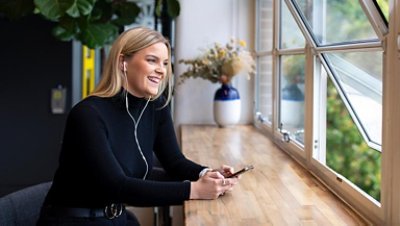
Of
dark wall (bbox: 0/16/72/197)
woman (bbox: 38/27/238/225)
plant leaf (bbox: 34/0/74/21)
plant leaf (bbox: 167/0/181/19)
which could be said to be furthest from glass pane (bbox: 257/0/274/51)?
dark wall (bbox: 0/16/72/197)

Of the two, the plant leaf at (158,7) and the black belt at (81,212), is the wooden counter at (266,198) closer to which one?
the black belt at (81,212)

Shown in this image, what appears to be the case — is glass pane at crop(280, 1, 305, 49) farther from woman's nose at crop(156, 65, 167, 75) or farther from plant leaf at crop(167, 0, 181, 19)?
woman's nose at crop(156, 65, 167, 75)

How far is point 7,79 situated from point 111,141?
10.7 ft

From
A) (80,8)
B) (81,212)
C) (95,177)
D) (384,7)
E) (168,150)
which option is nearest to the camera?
(384,7)

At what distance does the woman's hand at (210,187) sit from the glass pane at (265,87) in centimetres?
171

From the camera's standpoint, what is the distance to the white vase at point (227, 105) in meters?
3.56

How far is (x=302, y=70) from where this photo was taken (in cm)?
269

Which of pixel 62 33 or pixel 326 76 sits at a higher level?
pixel 62 33

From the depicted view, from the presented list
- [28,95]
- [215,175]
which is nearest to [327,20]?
[215,175]

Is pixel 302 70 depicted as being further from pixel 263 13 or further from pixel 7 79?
pixel 7 79

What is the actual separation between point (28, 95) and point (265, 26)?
96.3 inches

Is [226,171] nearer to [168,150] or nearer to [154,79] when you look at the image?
[168,150]

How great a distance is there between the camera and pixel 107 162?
5.11 ft

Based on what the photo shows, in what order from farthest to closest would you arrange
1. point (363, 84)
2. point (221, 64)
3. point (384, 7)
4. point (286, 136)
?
point (221, 64) < point (286, 136) < point (363, 84) < point (384, 7)
